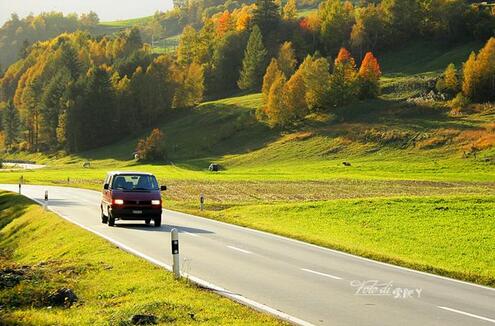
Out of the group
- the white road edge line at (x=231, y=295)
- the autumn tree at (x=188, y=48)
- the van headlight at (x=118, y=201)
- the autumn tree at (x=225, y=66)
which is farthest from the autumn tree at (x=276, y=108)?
the white road edge line at (x=231, y=295)

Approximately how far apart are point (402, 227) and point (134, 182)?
12.0 m

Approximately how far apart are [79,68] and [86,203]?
13150 centimetres

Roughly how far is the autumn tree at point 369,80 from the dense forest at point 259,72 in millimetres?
179

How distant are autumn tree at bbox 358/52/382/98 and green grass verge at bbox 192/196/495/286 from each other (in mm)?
81306

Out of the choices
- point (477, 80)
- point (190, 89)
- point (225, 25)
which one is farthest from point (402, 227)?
point (225, 25)

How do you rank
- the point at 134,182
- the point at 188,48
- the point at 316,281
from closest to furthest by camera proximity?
1. the point at 316,281
2. the point at 134,182
3. the point at 188,48

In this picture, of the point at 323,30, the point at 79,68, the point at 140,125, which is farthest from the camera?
the point at 79,68

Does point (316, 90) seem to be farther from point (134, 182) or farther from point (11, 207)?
point (134, 182)

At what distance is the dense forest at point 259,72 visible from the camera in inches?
4574

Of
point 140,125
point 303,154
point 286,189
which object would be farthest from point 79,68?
point 286,189

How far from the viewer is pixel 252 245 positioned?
23438mm

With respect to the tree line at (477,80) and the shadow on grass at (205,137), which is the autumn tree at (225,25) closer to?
the shadow on grass at (205,137)

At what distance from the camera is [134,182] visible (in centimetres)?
2977

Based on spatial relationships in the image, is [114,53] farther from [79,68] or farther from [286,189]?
[286,189]
